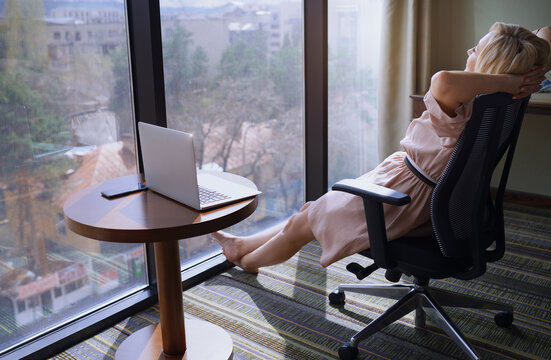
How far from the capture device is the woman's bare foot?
2.52 meters

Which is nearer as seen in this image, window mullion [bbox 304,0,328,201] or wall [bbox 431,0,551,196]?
window mullion [bbox 304,0,328,201]

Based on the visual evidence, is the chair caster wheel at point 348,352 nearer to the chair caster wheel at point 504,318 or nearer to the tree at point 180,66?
the chair caster wheel at point 504,318

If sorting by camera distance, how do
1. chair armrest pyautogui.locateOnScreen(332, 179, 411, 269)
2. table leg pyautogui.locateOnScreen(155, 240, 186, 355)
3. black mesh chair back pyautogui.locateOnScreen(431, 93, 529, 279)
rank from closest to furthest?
black mesh chair back pyautogui.locateOnScreen(431, 93, 529, 279) → chair armrest pyautogui.locateOnScreen(332, 179, 411, 269) → table leg pyautogui.locateOnScreen(155, 240, 186, 355)

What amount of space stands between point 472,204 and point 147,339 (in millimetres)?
1173

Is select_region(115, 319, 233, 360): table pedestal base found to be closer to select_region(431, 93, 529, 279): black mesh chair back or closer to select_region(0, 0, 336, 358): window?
select_region(0, 0, 336, 358): window

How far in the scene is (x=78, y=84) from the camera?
205cm

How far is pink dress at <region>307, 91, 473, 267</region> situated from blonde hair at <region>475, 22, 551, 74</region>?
25 cm

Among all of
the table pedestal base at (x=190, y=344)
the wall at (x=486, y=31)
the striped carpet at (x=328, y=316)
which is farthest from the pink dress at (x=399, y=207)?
the wall at (x=486, y=31)

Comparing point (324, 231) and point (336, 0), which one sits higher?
point (336, 0)

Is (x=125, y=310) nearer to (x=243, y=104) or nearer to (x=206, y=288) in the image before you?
(x=206, y=288)

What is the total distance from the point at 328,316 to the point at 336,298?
0.10 m

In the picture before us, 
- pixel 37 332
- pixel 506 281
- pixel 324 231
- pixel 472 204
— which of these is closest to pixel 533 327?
pixel 506 281

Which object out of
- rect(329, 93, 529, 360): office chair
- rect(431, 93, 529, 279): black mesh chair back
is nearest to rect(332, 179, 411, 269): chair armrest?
rect(329, 93, 529, 360): office chair

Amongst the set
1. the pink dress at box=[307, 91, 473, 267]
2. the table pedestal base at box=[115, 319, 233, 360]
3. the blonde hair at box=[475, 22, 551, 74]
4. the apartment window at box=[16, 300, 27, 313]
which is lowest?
the table pedestal base at box=[115, 319, 233, 360]
